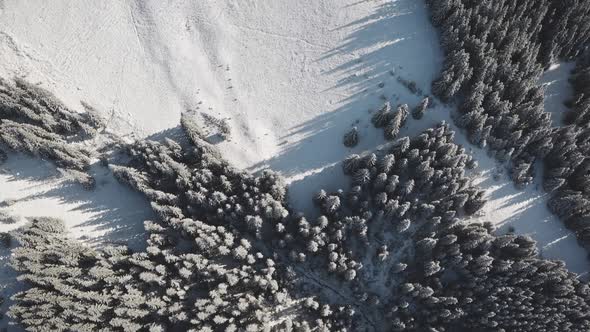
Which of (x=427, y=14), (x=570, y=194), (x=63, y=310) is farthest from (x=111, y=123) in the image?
(x=570, y=194)

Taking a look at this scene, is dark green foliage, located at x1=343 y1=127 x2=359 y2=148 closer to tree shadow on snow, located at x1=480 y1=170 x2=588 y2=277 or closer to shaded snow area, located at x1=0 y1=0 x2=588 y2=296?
shaded snow area, located at x1=0 y1=0 x2=588 y2=296

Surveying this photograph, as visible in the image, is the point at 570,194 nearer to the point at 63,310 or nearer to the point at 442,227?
the point at 442,227

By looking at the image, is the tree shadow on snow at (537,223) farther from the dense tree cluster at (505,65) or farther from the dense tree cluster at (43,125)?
the dense tree cluster at (43,125)

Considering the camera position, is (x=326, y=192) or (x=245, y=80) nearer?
(x=326, y=192)

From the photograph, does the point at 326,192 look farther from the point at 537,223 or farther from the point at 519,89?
the point at 519,89

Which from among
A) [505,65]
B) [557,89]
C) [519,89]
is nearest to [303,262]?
[519,89]
